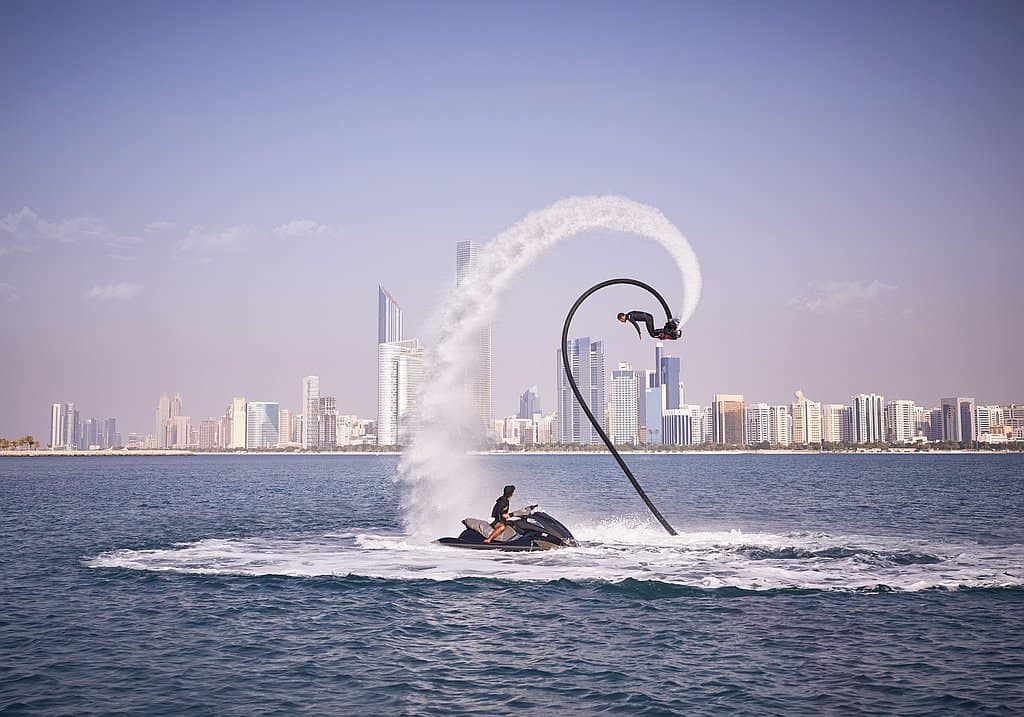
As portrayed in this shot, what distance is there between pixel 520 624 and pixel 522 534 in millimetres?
11330

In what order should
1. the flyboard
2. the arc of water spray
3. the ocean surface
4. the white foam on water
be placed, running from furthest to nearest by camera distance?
the arc of water spray → the flyboard → the white foam on water → the ocean surface

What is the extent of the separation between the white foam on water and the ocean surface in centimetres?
17

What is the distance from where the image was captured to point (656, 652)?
19.5 m

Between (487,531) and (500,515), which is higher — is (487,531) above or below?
below

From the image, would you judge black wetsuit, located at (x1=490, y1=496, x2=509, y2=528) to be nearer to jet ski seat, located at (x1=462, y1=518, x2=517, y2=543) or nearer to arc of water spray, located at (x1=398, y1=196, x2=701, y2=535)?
jet ski seat, located at (x1=462, y1=518, x2=517, y2=543)

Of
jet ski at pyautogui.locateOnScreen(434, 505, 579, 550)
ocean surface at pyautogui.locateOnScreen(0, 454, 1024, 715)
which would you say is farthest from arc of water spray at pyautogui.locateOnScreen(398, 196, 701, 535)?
jet ski at pyautogui.locateOnScreen(434, 505, 579, 550)

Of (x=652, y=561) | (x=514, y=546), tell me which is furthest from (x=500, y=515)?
(x=652, y=561)

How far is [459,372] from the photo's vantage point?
40.8 m

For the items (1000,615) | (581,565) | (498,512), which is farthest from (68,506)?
(1000,615)

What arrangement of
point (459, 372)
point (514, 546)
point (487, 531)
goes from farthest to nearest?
1. point (459, 372)
2. point (487, 531)
3. point (514, 546)

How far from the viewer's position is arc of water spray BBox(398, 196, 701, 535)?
126 ft

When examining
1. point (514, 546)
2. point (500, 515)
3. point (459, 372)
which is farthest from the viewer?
point (459, 372)

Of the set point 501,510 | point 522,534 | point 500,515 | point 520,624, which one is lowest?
point 520,624

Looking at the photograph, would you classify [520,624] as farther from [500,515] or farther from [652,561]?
[500,515]
